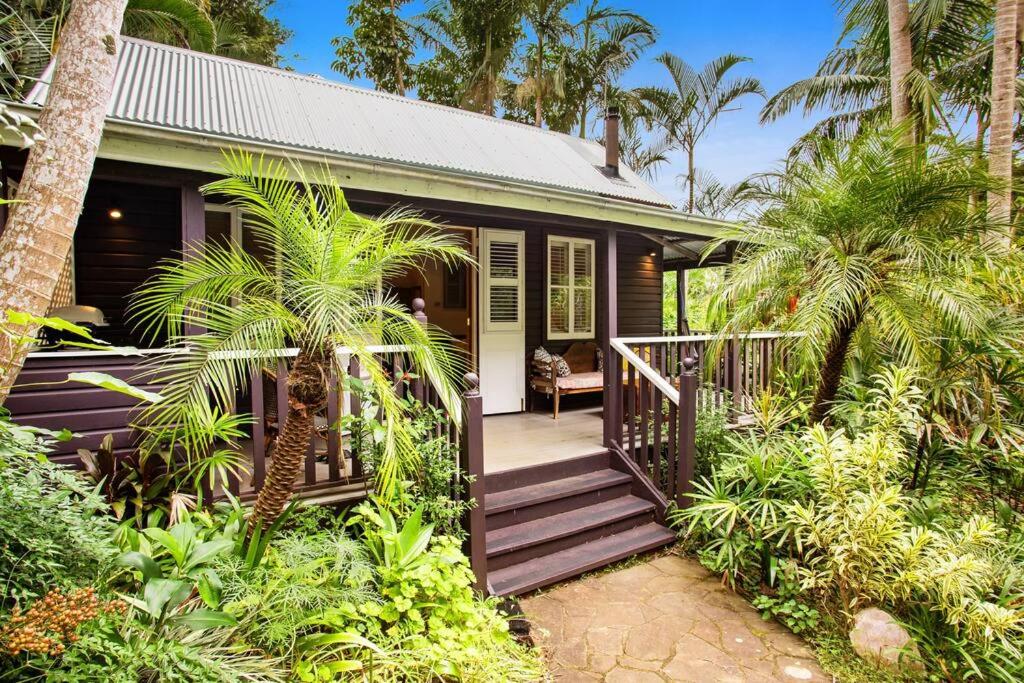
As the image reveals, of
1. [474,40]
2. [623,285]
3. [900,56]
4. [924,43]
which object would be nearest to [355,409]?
[623,285]

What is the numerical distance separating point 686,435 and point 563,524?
124cm

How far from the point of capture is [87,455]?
2.83 meters

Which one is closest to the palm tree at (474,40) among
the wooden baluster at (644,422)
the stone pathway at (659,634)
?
the wooden baluster at (644,422)

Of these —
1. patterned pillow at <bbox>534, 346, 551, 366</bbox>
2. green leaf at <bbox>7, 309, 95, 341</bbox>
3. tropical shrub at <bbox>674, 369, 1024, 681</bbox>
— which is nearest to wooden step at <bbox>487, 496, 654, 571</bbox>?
tropical shrub at <bbox>674, 369, 1024, 681</bbox>

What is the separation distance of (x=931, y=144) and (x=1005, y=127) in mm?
2649

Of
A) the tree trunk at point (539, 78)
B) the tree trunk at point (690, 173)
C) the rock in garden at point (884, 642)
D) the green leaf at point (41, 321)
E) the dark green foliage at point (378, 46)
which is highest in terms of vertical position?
the dark green foliage at point (378, 46)

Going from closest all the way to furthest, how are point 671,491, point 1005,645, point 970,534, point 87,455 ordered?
point 1005,645 → point 87,455 → point 970,534 → point 671,491

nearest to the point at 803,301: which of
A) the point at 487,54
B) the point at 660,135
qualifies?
the point at 487,54

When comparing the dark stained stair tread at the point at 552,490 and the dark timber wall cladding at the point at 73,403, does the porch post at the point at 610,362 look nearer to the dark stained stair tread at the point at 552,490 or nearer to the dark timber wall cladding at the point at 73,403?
the dark stained stair tread at the point at 552,490

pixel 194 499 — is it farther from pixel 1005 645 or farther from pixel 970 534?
pixel 970 534

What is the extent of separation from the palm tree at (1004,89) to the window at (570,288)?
14.4 ft

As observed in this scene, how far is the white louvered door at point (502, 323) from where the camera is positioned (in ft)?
20.6

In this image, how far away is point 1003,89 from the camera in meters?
5.59

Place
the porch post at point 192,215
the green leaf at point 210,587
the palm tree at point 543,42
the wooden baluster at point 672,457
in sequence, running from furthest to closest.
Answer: the palm tree at point 543,42
the wooden baluster at point 672,457
the porch post at point 192,215
the green leaf at point 210,587
